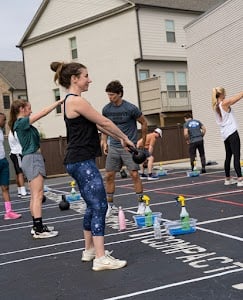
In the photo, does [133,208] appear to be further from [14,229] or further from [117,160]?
[14,229]

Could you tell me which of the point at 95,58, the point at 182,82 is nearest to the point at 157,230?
the point at 182,82

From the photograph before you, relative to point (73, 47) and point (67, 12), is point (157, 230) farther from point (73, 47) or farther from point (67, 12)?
point (67, 12)

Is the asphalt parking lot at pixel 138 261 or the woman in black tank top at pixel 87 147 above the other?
the woman in black tank top at pixel 87 147

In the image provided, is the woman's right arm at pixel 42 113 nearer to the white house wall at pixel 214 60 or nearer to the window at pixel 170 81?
the white house wall at pixel 214 60

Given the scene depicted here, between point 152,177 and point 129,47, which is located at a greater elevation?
point 129,47

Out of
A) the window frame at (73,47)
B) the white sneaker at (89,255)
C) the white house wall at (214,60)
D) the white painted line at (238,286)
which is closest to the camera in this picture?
the white painted line at (238,286)

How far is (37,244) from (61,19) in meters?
29.7

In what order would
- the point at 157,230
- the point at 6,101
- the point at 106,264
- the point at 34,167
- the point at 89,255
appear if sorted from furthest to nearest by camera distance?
1. the point at 6,101
2. the point at 34,167
3. the point at 157,230
4. the point at 89,255
5. the point at 106,264

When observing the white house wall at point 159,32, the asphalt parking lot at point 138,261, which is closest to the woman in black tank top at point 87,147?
the asphalt parking lot at point 138,261

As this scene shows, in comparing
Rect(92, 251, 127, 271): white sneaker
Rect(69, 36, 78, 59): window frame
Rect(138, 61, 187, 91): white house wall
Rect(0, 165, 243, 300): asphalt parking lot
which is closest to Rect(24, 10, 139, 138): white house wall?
Rect(69, 36, 78, 59): window frame

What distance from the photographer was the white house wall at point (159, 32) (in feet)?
95.8

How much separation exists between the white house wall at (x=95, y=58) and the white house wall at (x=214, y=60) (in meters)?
9.09

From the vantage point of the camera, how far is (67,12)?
110 feet

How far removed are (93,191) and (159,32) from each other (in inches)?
1036
